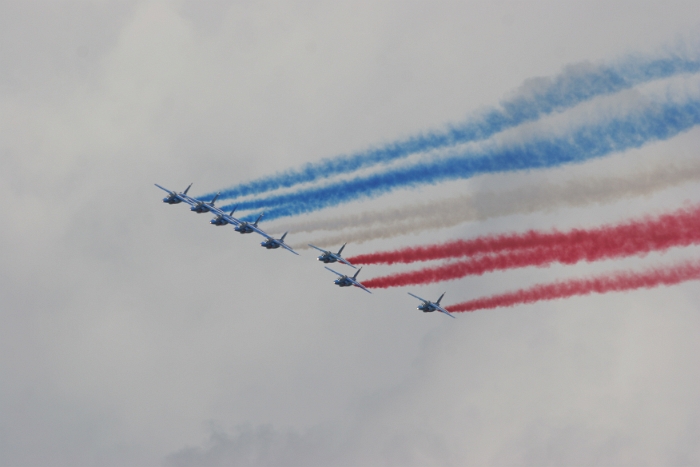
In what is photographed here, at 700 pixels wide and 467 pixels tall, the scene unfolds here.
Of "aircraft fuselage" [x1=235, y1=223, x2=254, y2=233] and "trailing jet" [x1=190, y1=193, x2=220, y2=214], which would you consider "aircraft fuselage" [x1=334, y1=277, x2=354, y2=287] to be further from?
"trailing jet" [x1=190, y1=193, x2=220, y2=214]

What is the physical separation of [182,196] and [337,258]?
1744 centimetres

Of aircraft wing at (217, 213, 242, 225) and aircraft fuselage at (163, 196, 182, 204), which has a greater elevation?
aircraft wing at (217, 213, 242, 225)

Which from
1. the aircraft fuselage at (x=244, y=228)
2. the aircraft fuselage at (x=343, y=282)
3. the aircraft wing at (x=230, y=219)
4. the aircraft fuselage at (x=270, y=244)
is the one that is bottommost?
the aircraft fuselage at (x=343, y=282)

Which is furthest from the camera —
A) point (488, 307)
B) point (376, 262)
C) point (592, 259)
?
point (376, 262)

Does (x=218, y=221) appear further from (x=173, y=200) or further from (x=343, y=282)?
(x=343, y=282)

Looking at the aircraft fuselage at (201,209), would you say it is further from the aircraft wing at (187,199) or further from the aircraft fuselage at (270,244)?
the aircraft fuselage at (270,244)

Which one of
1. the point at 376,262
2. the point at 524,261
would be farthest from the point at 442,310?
the point at 524,261

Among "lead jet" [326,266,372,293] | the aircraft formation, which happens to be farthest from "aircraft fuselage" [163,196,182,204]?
"lead jet" [326,266,372,293]

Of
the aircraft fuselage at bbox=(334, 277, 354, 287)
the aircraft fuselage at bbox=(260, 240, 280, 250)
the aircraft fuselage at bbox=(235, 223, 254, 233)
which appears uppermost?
the aircraft fuselage at bbox=(235, 223, 254, 233)

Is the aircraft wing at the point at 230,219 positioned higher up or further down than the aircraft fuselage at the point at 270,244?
higher up

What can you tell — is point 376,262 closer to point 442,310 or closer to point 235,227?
point 442,310

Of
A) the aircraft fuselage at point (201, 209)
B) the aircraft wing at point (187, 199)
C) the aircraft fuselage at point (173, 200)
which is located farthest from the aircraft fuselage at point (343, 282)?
the aircraft fuselage at point (173, 200)

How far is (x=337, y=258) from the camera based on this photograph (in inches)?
3979

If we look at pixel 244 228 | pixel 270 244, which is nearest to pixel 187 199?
pixel 244 228
